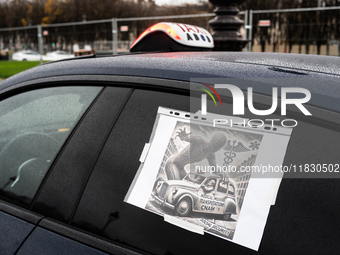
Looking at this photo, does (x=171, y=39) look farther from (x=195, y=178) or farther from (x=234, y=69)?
(x=195, y=178)

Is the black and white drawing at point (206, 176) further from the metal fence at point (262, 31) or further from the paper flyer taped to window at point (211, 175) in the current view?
the metal fence at point (262, 31)

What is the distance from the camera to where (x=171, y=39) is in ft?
6.48

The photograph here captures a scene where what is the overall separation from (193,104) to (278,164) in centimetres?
32

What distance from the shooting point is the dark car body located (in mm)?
942

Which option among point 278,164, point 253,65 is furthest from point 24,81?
point 278,164

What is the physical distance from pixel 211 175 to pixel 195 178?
0.17 ft

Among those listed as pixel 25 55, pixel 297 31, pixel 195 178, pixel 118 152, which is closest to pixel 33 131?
pixel 118 152

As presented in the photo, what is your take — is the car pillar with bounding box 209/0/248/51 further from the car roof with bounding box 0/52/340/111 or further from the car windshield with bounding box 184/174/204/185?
the car windshield with bounding box 184/174/204/185

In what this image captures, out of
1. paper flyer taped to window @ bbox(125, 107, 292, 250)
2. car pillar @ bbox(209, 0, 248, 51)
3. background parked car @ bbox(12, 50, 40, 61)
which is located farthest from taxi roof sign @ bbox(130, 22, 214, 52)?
background parked car @ bbox(12, 50, 40, 61)

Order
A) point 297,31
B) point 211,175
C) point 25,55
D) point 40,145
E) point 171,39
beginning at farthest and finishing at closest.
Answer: point 25,55 → point 297,31 → point 171,39 → point 40,145 → point 211,175

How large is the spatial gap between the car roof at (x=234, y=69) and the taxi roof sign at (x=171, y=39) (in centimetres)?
52

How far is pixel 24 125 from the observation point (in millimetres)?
1650

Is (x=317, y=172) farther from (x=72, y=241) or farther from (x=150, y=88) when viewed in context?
(x=72, y=241)

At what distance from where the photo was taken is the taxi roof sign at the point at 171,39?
1.98m
